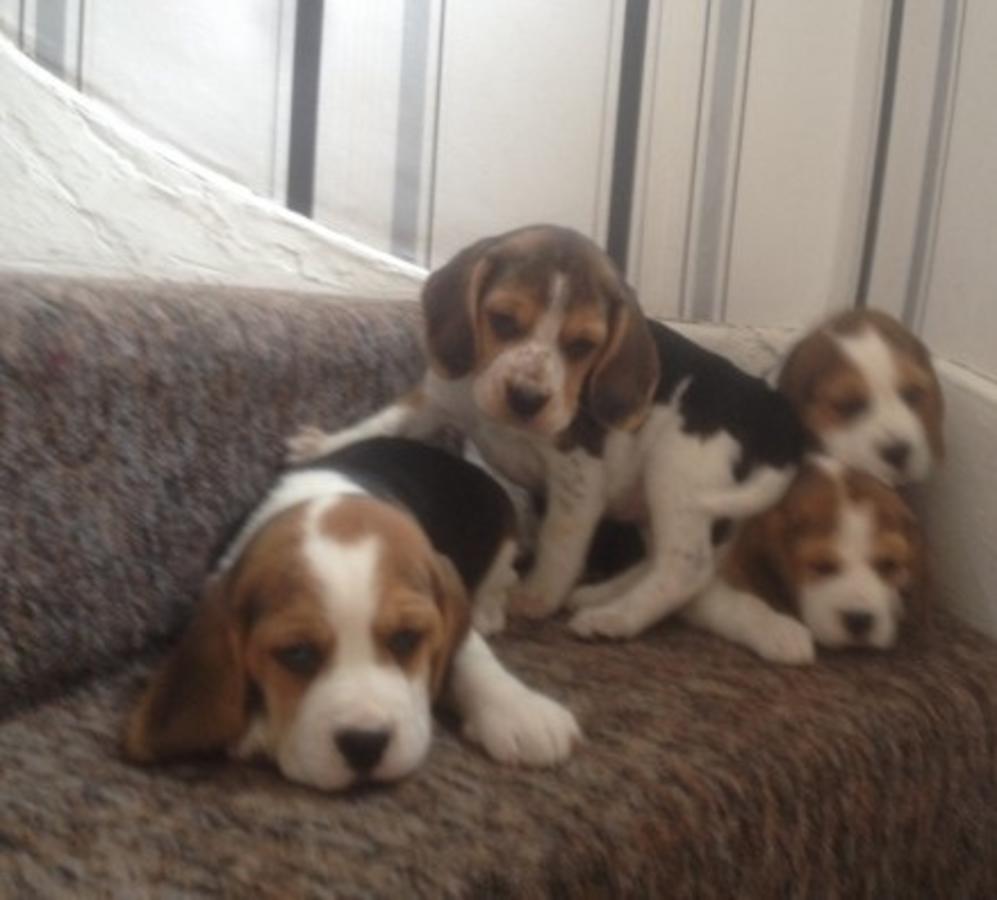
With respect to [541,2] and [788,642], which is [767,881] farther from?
[541,2]

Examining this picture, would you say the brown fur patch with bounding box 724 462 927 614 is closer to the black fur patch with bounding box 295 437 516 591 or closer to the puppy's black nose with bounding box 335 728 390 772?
the black fur patch with bounding box 295 437 516 591

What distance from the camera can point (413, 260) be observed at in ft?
7.91

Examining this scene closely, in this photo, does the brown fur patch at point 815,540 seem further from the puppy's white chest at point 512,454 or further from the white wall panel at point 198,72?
the white wall panel at point 198,72

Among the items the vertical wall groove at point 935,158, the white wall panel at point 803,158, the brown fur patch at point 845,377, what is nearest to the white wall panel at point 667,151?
the white wall panel at point 803,158

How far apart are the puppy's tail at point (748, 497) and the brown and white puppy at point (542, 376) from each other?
0.51 feet

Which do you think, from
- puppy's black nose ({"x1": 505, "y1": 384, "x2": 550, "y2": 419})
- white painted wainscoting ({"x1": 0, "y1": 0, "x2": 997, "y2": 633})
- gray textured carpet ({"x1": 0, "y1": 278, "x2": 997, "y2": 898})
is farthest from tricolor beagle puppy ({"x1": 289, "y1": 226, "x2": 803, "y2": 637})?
white painted wainscoting ({"x1": 0, "y1": 0, "x2": 997, "y2": 633})

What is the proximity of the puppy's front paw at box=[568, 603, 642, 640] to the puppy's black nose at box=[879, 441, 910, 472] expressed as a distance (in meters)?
0.49

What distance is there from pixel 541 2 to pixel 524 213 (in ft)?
1.34

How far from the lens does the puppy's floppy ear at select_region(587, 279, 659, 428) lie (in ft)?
6.00

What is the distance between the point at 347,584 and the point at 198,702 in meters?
0.20

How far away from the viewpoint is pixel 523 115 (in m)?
2.47

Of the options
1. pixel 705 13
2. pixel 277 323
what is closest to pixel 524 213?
pixel 705 13

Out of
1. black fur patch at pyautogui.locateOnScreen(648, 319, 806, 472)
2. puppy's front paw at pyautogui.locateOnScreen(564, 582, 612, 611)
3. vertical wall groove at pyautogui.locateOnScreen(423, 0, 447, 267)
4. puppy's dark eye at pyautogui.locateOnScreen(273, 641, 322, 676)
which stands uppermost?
vertical wall groove at pyautogui.locateOnScreen(423, 0, 447, 267)

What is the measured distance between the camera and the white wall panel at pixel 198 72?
6.86 feet
